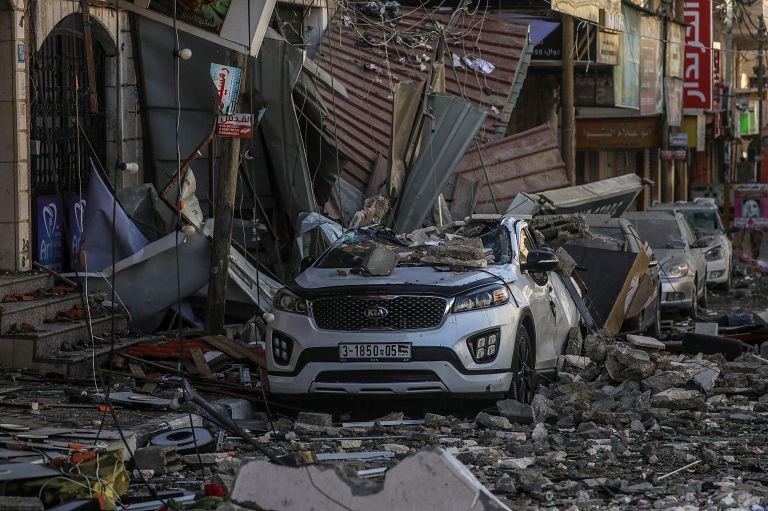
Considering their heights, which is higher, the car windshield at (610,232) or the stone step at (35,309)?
the car windshield at (610,232)

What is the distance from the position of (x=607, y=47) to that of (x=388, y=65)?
40.0ft

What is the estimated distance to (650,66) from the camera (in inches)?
1447

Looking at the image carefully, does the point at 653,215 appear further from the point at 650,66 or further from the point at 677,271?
the point at 650,66

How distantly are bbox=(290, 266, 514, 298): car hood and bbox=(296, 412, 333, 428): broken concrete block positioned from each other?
963 mm

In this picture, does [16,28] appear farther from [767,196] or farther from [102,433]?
[767,196]

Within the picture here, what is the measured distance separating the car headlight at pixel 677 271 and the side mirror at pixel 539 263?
9427 mm

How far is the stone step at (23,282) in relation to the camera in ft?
42.8

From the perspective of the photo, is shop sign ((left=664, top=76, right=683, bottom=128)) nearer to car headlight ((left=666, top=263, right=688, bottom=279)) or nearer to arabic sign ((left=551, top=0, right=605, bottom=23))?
arabic sign ((left=551, top=0, right=605, bottom=23))

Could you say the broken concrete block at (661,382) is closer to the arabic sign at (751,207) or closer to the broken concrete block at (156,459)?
the broken concrete block at (156,459)

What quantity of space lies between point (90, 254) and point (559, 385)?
18.5 ft

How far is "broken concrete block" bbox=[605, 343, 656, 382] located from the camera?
462 inches

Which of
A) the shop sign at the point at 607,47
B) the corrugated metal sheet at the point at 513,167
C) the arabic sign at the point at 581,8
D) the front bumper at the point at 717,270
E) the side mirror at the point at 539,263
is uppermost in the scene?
the arabic sign at the point at 581,8

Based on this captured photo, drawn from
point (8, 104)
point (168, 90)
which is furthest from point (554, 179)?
point (8, 104)

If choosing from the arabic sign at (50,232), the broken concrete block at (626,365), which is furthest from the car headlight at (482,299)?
the arabic sign at (50,232)
